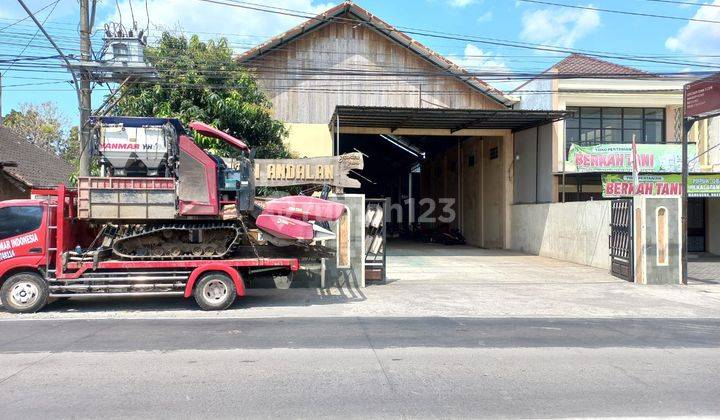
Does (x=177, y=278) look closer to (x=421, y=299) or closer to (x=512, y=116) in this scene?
(x=421, y=299)

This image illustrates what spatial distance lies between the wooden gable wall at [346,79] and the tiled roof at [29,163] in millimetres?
9682

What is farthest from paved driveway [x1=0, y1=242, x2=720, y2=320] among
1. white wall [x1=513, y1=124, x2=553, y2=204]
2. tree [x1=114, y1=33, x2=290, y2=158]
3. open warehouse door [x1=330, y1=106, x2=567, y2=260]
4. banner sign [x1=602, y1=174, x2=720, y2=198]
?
white wall [x1=513, y1=124, x2=553, y2=204]

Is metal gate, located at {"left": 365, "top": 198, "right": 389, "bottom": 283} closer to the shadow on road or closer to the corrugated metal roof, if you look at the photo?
the shadow on road

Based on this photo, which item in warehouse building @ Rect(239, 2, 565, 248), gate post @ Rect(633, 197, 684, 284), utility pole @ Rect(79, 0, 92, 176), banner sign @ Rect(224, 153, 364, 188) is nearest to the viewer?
utility pole @ Rect(79, 0, 92, 176)

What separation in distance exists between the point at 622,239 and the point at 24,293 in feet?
46.2

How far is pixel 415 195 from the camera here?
46062 mm

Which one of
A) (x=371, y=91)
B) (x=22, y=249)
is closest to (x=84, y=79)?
(x=22, y=249)

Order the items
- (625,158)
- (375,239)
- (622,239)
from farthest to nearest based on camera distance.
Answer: (625,158) < (622,239) < (375,239)

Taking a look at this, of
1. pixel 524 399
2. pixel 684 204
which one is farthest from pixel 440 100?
pixel 524 399

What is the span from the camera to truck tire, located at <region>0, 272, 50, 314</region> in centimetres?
942

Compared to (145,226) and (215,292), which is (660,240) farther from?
(145,226)

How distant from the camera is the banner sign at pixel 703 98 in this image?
43.1ft

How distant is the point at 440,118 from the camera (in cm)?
2058

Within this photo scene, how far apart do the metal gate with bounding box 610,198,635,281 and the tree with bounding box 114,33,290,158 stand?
10.5 m
